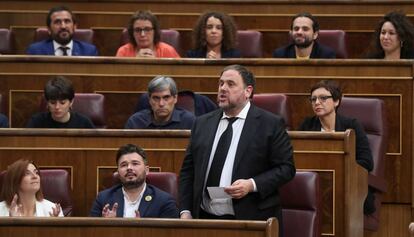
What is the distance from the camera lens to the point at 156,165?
11.4 feet

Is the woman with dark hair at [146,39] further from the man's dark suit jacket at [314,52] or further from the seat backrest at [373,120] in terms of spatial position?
the seat backrest at [373,120]

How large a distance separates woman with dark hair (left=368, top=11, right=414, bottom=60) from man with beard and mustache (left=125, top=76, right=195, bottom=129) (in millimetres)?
838

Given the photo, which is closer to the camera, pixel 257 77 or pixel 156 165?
pixel 156 165

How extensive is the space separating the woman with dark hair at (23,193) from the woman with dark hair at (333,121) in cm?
84

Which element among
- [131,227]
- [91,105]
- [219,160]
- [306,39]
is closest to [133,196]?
[219,160]

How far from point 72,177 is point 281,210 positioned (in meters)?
0.72

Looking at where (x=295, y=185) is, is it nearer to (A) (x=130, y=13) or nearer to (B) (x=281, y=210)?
(B) (x=281, y=210)

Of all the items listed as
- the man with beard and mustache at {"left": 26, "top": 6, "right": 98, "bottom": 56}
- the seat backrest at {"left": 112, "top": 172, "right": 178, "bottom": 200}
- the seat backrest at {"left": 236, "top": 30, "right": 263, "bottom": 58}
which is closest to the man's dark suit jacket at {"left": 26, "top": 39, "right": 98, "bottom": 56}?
the man with beard and mustache at {"left": 26, "top": 6, "right": 98, "bottom": 56}

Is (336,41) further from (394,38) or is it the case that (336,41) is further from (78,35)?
(78,35)

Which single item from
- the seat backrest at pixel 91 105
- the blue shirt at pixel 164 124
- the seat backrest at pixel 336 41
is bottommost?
the blue shirt at pixel 164 124

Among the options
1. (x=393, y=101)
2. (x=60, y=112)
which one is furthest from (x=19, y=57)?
(x=393, y=101)

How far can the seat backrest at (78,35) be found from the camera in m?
4.64

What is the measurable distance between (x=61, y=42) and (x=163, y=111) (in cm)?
95

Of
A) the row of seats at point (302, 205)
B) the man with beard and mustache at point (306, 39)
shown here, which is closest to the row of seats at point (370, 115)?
the row of seats at point (302, 205)
